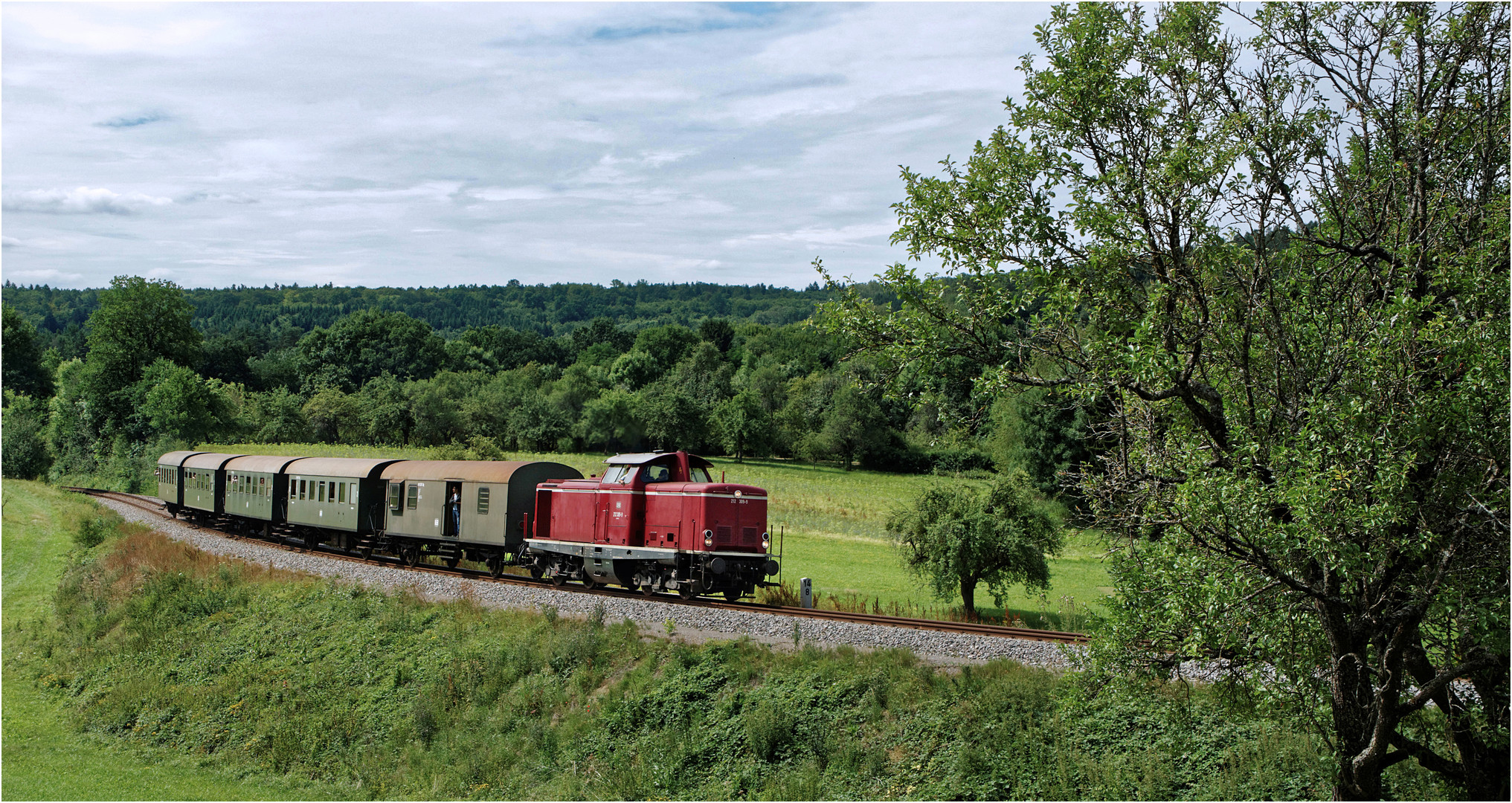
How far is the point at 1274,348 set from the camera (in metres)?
9.42

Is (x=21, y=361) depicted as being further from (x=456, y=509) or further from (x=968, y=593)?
(x=968, y=593)

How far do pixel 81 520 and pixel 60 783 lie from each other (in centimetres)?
2671

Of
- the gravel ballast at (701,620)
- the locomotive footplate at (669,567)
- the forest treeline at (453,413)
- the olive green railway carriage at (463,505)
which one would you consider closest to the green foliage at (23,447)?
the forest treeline at (453,413)

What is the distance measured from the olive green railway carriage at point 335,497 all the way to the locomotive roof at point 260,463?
0.44m

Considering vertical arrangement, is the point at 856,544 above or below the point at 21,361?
below

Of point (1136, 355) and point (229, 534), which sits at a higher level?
point (1136, 355)

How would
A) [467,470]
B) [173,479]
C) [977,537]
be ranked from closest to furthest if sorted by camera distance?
[977,537], [467,470], [173,479]

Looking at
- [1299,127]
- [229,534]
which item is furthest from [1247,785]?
[229,534]

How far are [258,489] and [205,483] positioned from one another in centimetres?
666

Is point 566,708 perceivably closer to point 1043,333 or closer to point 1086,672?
point 1086,672

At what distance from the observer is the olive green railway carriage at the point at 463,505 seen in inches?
1014

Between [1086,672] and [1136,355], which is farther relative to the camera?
[1086,672]

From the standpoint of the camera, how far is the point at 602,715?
703 inches

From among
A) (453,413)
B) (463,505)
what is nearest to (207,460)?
(463,505)
